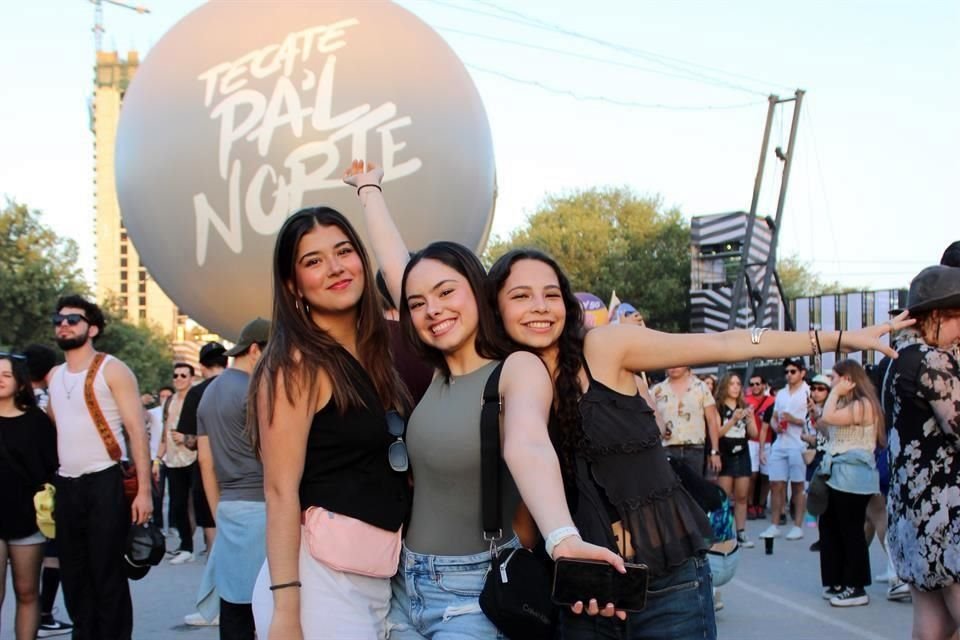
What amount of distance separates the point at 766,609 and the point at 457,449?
5165mm

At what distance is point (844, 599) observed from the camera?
23.4 feet

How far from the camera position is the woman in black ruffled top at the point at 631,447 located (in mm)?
2668

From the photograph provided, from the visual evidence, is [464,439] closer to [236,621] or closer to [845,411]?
[236,621]

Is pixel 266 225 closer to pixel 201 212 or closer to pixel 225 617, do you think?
pixel 201 212

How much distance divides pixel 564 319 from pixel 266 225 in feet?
15.9

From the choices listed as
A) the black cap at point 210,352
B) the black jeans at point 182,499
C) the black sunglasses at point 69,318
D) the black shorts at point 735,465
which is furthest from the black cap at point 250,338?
the black shorts at point 735,465

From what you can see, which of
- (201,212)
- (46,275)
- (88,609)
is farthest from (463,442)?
(46,275)

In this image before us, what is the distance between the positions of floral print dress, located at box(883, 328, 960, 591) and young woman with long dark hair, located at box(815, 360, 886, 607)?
11.3 ft

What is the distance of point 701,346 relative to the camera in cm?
269

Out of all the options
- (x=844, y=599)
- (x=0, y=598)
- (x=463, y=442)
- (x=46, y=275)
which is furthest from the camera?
(x=46, y=275)

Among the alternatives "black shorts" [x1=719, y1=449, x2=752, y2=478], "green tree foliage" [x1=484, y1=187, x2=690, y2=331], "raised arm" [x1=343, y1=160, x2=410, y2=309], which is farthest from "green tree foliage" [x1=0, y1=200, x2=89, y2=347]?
"raised arm" [x1=343, y1=160, x2=410, y2=309]

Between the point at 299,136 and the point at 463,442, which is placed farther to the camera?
the point at 299,136

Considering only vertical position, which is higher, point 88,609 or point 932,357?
point 932,357

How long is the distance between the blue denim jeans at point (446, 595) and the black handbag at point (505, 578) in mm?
63
